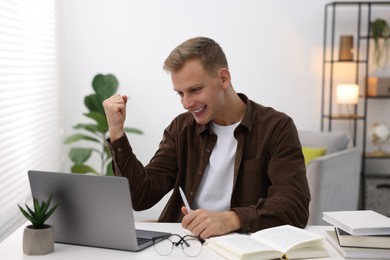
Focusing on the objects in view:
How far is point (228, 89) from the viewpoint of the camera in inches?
88.9

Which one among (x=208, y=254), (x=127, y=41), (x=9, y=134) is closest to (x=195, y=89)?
(x=208, y=254)

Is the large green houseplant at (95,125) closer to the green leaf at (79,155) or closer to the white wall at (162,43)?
the green leaf at (79,155)

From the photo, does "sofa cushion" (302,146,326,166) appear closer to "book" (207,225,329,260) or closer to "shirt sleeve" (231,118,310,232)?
"shirt sleeve" (231,118,310,232)

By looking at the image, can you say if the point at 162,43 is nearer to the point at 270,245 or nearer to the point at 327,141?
the point at 327,141

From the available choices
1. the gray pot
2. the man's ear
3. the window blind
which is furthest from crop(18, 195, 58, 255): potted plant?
the window blind

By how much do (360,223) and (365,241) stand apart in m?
0.07

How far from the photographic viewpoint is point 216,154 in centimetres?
226

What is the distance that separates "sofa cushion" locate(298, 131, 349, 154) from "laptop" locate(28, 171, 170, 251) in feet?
9.01

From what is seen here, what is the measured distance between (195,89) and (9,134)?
4.13 ft

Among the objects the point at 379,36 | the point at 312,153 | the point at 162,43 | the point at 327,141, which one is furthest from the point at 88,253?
the point at 379,36

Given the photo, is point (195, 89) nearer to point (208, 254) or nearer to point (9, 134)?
point (208, 254)

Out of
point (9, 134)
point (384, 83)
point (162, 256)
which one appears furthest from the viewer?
point (384, 83)

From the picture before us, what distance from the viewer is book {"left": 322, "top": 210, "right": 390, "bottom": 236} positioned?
1.65 metres

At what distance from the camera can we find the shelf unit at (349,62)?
4773mm
